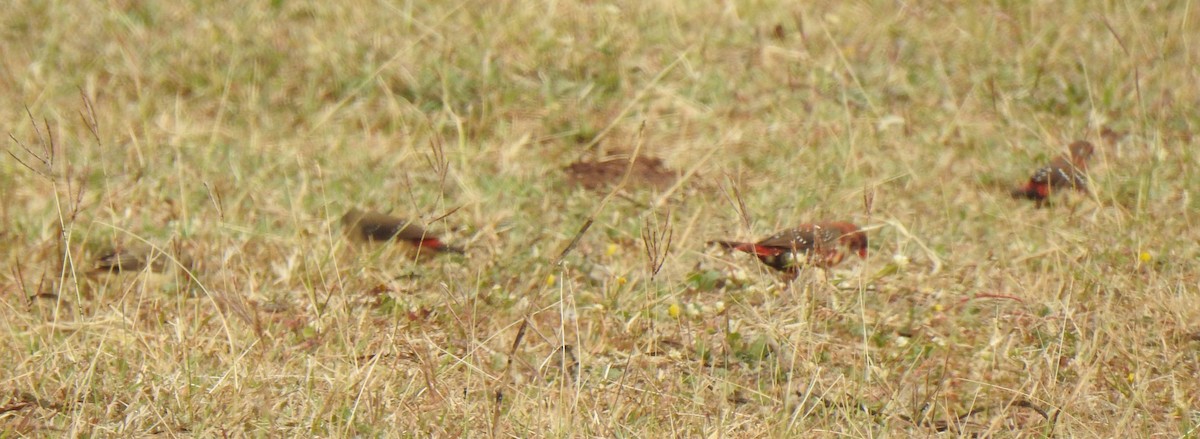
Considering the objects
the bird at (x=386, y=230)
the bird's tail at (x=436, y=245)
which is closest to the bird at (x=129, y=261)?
the bird at (x=386, y=230)

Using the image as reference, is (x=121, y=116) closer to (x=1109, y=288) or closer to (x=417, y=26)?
(x=417, y=26)

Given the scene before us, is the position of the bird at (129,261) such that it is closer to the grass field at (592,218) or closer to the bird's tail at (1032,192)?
the grass field at (592,218)

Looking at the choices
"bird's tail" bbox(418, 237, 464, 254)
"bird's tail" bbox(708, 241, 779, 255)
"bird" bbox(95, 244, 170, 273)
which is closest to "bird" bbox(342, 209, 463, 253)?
"bird's tail" bbox(418, 237, 464, 254)

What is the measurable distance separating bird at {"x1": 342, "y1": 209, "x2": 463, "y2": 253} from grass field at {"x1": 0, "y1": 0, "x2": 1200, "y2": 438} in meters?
0.05

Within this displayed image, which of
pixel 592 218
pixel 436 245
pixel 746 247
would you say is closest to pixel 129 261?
pixel 436 245

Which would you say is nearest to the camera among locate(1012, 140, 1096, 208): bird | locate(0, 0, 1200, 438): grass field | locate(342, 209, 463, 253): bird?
locate(0, 0, 1200, 438): grass field

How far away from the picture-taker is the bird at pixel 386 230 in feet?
11.1

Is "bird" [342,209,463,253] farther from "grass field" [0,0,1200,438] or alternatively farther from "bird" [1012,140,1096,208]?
"bird" [1012,140,1096,208]

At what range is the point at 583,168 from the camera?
4.06 m

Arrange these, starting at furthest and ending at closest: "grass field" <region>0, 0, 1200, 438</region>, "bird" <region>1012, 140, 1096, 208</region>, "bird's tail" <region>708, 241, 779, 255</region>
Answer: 1. "bird" <region>1012, 140, 1096, 208</region>
2. "bird's tail" <region>708, 241, 779, 255</region>
3. "grass field" <region>0, 0, 1200, 438</region>

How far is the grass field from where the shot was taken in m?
2.69

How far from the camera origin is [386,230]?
135 inches

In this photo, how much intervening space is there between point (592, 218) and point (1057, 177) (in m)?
1.79

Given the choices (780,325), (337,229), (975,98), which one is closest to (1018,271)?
(780,325)
